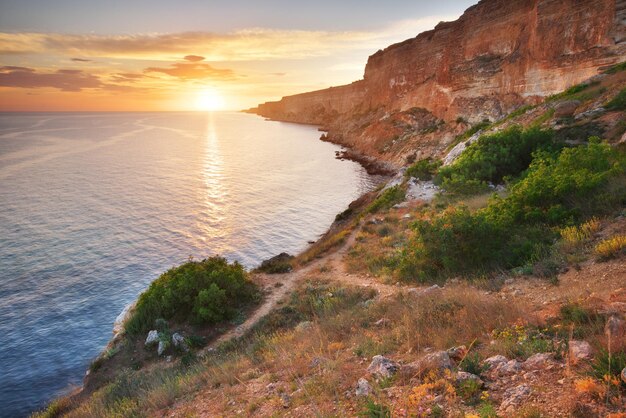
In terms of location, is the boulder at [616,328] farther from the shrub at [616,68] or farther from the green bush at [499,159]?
the shrub at [616,68]

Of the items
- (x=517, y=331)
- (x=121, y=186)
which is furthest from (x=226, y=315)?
(x=121, y=186)

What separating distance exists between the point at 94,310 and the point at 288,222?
57.8 ft

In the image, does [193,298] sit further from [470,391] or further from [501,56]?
[501,56]

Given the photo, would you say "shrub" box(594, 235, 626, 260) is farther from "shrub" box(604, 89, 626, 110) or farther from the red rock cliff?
the red rock cliff

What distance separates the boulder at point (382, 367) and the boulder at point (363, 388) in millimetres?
308

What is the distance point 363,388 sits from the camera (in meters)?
5.80

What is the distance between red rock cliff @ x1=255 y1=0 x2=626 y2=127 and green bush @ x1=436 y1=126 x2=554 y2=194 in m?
15.4

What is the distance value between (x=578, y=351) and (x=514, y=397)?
119cm

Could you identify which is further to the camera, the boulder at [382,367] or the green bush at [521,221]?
the green bush at [521,221]

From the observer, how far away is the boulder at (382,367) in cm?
606

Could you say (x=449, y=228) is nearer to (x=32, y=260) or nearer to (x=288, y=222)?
(x=288, y=222)

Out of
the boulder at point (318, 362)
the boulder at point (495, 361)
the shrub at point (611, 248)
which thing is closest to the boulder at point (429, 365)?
the boulder at point (495, 361)

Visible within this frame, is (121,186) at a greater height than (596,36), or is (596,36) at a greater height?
(596,36)

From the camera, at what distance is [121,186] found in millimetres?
46188
